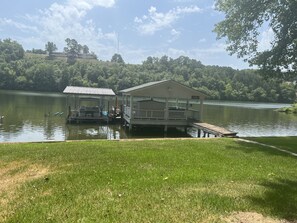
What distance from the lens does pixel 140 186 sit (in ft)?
22.8

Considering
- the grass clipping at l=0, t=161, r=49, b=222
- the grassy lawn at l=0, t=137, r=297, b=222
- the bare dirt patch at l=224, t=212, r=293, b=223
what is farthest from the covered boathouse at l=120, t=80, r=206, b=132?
the bare dirt patch at l=224, t=212, r=293, b=223

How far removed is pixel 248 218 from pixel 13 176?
5848 millimetres

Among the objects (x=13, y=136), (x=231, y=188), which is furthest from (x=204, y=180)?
(x=13, y=136)

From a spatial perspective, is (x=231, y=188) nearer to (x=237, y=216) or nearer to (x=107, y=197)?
(x=237, y=216)

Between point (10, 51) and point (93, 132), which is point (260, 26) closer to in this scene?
point (93, 132)

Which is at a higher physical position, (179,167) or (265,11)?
(265,11)

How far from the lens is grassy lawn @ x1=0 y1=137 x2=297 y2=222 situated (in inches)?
218

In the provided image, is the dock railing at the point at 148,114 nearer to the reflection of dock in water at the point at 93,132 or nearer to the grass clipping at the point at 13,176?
the reflection of dock in water at the point at 93,132

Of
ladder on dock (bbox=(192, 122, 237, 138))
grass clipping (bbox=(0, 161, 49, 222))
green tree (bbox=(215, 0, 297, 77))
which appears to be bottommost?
ladder on dock (bbox=(192, 122, 237, 138))

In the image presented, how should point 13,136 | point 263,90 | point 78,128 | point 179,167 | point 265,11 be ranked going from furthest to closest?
point 263,90
point 78,128
point 13,136
point 265,11
point 179,167

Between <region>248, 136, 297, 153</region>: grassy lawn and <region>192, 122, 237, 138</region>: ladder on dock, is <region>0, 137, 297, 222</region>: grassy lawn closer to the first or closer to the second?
<region>248, 136, 297, 153</region>: grassy lawn

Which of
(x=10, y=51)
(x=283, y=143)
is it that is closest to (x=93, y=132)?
(x=283, y=143)

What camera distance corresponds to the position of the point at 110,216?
5324mm

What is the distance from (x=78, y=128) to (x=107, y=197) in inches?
870
